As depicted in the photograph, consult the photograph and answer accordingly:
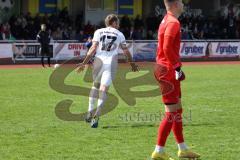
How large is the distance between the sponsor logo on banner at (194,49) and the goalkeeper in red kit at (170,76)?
1064 inches

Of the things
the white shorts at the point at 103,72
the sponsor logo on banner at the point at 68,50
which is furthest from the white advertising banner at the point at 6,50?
the white shorts at the point at 103,72

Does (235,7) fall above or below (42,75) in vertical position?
above

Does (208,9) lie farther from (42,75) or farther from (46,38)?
(42,75)

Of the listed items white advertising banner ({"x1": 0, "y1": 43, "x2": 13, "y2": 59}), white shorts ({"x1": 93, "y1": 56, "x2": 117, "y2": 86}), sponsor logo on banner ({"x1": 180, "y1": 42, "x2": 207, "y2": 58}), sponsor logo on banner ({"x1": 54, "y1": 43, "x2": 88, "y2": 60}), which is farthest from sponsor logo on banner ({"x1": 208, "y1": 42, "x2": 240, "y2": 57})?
white shorts ({"x1": 93, "y1": 56, "x2": 117, "y2": 86})

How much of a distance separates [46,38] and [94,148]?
21.0 metres

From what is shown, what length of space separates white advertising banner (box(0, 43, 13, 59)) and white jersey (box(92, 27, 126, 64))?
65.7 ft

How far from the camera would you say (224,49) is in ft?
117

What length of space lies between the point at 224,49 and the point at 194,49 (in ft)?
6.38

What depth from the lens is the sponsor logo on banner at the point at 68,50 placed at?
3209 cm

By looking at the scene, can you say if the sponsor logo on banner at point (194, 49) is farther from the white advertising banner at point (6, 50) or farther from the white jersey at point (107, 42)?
the white jersey at point (107, 42)

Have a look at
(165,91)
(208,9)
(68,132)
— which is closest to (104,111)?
(68,132)

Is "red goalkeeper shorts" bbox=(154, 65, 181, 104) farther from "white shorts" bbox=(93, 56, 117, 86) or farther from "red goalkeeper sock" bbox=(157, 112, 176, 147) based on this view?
"white shorts" bbox=(93, 56, 117, 86)

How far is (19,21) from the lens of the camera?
3531 centimetres

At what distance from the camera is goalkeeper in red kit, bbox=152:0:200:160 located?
774cm
